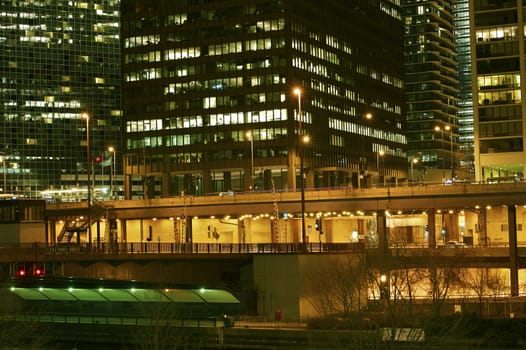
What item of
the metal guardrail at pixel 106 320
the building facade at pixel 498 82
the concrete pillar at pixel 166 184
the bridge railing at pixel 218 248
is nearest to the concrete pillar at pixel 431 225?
the bridge railing at pixel 218 248

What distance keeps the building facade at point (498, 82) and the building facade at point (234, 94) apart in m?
27.5

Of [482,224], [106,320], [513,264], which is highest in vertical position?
[482,224]

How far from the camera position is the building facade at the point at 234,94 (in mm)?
167000

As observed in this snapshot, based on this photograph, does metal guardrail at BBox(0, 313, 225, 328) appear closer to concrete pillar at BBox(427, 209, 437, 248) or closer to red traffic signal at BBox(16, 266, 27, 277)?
red traffic signal at BBox(16, 266, 27, 277)

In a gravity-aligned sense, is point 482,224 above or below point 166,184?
below

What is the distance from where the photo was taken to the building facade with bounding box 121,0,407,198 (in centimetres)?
16700

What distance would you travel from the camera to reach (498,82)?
14725 cm

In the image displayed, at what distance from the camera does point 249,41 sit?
16875 centimetres

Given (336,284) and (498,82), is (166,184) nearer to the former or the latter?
(498,82)

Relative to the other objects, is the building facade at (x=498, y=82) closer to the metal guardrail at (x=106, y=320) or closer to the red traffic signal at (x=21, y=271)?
the red traffic signal at (x=21, y=271)

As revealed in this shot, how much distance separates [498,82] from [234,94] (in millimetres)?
48299

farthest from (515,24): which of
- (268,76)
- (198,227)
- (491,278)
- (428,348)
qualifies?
(428,348)

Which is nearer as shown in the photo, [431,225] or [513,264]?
[513,264]

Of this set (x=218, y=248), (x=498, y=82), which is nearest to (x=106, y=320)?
(x=218, y=248)
